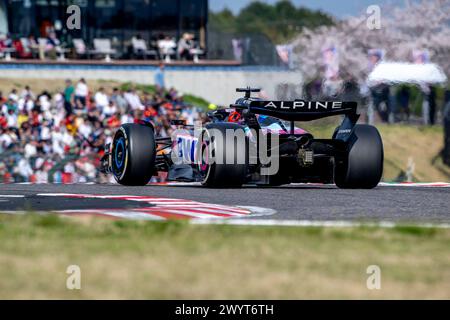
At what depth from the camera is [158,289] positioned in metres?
6.98

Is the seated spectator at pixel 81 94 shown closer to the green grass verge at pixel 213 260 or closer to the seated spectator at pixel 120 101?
the seated spectator at pixel 120 101

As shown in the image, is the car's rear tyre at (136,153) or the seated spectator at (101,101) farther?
the seated spectator at (101,101)

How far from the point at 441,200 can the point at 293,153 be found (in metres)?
2.04

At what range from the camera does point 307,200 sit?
13.2 m

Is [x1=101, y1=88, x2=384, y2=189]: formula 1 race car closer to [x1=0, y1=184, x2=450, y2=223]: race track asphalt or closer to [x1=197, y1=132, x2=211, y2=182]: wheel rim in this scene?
[x1=197, y1=132, x2=211, y2=182]: wheel rim

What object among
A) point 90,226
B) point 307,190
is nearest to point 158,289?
point 90,226

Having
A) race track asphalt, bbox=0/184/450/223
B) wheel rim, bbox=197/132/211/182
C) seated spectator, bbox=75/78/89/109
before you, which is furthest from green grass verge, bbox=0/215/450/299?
seated spectator, bbox=75/78/89/109

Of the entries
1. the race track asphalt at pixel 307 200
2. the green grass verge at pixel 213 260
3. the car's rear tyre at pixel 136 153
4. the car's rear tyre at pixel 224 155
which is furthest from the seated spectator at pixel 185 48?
the green grass verge at pixel 213 260

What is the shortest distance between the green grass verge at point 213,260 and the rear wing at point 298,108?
4.85 meters

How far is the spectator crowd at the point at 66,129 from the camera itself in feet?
66.3

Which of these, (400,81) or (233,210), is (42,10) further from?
(233,210)

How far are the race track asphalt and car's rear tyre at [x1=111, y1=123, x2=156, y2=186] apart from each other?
239 millimetres

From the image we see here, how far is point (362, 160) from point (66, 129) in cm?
1074

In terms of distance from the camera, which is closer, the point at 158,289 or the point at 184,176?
the point at 158,289
